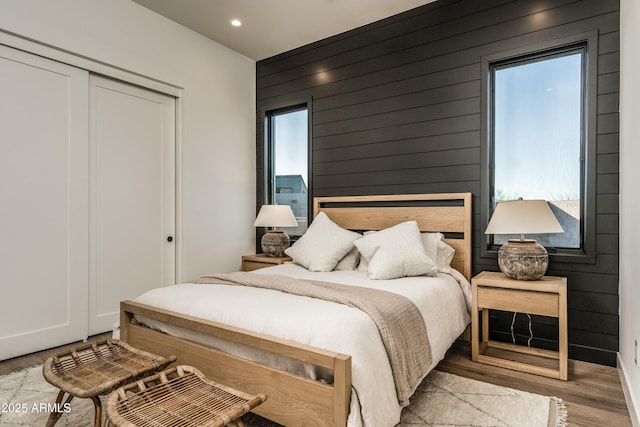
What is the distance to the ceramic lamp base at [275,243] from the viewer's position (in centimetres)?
395

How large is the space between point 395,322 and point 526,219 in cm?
128

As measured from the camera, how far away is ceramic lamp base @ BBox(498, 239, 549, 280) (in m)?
2.53

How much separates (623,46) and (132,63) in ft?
12.3

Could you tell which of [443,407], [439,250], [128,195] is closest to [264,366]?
[443,407]

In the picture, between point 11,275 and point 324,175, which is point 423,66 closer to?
point 324,175

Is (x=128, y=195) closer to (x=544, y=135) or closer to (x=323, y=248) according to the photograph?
(x=323, y=248)

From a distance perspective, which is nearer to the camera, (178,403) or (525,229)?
(178,403)

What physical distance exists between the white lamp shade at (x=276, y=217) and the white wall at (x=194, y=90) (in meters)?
0.58

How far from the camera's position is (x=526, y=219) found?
2508 millimetres

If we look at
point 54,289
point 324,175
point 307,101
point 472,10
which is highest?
point 472,10

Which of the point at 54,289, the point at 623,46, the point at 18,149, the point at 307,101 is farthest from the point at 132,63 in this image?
the point at 623,46

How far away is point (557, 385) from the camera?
7.65ft

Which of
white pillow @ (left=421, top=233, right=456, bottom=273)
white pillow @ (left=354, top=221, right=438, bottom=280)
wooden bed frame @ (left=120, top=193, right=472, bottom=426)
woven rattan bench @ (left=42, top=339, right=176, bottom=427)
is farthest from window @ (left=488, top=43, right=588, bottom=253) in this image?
woven rattan bench @ (left=42, top=339, right=176, bottom=427)

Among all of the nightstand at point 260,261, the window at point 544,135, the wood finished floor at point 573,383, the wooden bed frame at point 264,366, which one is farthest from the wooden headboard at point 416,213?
the wooden bed frame at point 264,366
